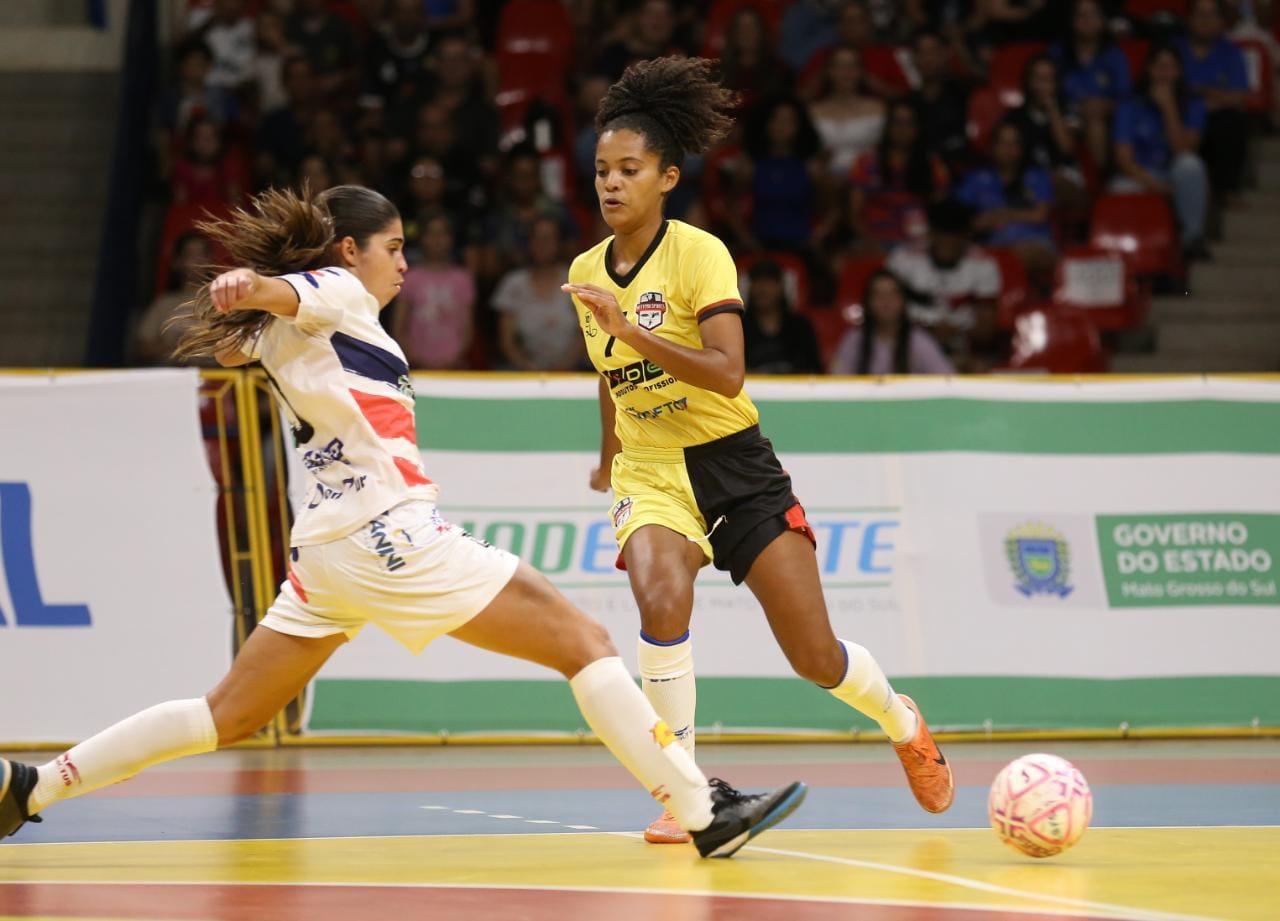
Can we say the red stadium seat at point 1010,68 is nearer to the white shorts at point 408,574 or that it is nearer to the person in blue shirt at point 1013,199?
the person in blue shirt at point 1013,199

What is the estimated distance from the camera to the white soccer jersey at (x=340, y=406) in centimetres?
557

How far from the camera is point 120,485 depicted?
10.0 metres

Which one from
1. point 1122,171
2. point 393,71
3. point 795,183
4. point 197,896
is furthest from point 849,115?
point 197,896

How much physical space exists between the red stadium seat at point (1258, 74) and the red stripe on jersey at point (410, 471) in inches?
471

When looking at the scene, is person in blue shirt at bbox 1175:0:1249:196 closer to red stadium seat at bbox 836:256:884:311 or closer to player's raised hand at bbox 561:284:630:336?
red stadium seat at bbox 836:256:884:311

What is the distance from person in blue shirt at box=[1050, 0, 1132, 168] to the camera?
15.4 m

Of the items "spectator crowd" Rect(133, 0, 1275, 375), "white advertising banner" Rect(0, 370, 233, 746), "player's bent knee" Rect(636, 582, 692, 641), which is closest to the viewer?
"player's bent knee" Rect(636, 582, 692, 641)

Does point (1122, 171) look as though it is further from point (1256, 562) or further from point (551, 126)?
point (1256, 562)

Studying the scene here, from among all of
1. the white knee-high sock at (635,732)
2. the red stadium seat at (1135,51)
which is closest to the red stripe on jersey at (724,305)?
the white knee-high sock at (635,732)

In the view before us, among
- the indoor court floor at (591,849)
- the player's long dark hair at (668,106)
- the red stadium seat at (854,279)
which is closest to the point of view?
the indoor court floor at (591,849)

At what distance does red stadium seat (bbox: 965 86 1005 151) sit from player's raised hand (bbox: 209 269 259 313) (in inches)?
436

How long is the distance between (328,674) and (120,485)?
144 cm

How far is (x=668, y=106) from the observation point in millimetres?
6648

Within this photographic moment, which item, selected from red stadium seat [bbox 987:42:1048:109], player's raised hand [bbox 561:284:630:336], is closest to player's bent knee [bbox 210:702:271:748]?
player's raised hand [bbox 561:284:630:336]
